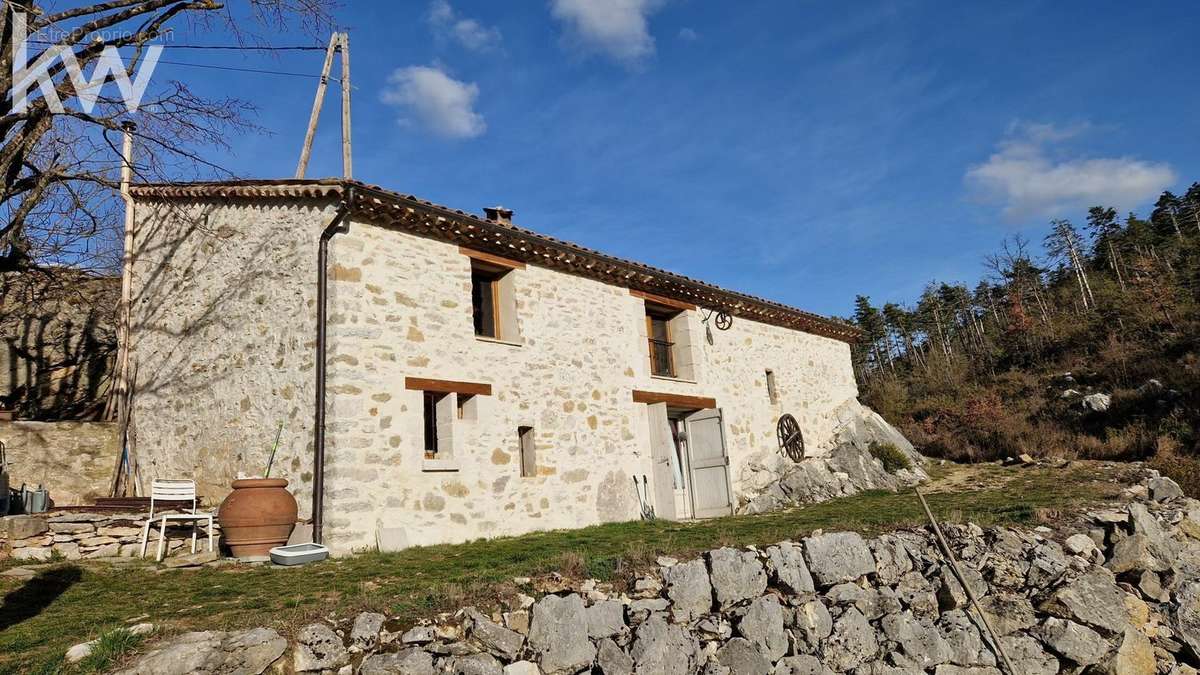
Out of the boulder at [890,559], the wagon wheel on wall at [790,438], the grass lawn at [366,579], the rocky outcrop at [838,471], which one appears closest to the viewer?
the grass lawn at [366,579]

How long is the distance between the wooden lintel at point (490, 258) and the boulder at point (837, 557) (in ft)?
19.0

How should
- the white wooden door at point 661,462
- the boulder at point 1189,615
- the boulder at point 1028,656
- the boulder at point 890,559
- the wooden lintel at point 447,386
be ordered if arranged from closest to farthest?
1. the boulder at point 1028,656
2. the boulder at point 890,559
3. the boulder at point 1189,615
4. the wooden lintel at point 447,386
5. the white wooden door at point 661,462

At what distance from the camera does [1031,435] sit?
16828mm

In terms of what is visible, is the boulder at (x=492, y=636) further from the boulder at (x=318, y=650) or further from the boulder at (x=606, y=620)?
the boulder at (x=318, y=650)

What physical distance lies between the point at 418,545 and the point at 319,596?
284 cm

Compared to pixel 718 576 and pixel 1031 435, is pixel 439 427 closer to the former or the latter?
pixel 718 576

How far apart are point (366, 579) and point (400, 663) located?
1733 mm

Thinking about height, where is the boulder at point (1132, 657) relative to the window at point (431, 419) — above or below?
below

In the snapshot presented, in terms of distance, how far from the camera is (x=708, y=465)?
43.0ft

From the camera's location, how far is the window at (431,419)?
30.7 ft

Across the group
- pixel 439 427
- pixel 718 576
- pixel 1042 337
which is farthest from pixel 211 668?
pixel 1042 337

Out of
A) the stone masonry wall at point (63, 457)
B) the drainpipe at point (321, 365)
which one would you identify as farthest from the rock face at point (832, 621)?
the stone masonry wall at point (63, 457)

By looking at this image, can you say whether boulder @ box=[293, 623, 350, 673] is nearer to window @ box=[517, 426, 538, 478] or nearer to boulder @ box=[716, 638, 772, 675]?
boulder @ box=[716, 638, 772, 675]

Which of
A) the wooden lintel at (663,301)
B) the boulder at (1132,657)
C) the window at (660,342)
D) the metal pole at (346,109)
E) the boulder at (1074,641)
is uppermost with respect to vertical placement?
the metal pole at (346,109)
